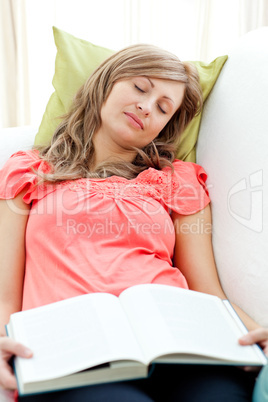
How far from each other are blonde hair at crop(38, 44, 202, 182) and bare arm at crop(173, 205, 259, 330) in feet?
0.61

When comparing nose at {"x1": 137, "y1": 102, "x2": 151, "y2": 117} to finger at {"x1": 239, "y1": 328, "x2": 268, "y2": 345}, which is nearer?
finger at {"x1": 239, "y1": 328, "x2": 268, "y2": 345}

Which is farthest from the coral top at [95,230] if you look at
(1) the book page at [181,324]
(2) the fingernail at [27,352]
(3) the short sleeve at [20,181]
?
(2) the fingernail at [27,352]

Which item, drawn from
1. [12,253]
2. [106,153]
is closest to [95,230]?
[12,253]

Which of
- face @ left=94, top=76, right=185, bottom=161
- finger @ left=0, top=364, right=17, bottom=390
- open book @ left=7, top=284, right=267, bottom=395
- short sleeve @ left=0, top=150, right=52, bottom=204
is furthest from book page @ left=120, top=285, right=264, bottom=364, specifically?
face @ left=94, top=76, right=185, bottom=161

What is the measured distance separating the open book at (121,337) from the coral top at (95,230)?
125 millimetres

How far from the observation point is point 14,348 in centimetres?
74

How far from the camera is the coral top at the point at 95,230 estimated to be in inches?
38.6

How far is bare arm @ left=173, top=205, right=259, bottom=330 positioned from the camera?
1093 mm

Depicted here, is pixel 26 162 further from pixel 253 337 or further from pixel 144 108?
pixel 253 337

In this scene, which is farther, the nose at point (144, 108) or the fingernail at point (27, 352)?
the nose at point (144, 108)

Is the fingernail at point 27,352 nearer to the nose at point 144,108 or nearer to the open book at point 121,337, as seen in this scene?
the open book at point 121,337

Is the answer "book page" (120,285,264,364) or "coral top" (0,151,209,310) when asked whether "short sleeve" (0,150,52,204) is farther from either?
"book page" (120,285,264,364)

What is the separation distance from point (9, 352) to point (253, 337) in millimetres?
428

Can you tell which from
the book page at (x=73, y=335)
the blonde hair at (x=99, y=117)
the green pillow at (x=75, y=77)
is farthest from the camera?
the green pillow at (x=75, y=77)
